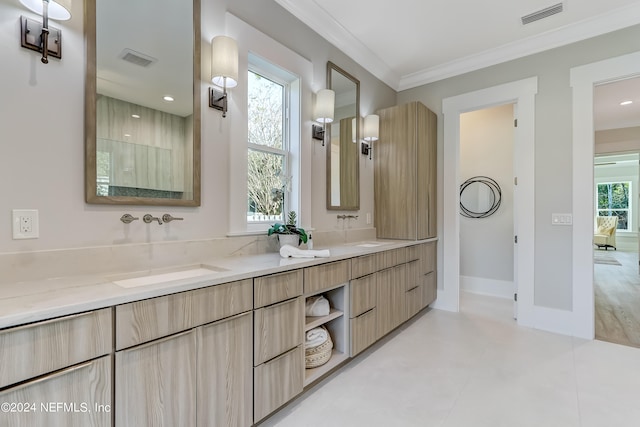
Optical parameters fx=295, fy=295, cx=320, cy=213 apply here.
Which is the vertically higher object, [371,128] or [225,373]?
[371,128]

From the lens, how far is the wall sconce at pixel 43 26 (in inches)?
49.2

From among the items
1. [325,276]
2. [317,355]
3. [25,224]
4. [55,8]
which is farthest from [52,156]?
[317,355]

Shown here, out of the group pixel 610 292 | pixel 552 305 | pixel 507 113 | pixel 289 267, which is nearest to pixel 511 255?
pixel 552 305

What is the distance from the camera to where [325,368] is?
2031 millimetres

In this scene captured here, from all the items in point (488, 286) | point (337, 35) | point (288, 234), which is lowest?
point (488, 286)

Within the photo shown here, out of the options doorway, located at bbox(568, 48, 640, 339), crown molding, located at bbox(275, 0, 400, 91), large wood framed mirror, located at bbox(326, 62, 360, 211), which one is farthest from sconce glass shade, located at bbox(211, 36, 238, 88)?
doorway, located at bbox(568, 48, 640, 339)

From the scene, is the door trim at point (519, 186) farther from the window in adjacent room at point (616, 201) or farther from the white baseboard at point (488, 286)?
the window in adjacent room at point (616, 201)

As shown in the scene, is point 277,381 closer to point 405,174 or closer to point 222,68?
point 222,68

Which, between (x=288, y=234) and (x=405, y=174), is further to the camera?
(x=405, y=174)

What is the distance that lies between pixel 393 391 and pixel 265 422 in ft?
2.78

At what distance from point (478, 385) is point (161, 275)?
7.03 feet

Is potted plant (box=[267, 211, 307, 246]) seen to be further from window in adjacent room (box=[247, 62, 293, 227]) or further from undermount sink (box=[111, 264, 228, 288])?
undermount sink (box=[111, 264, 228, 288])

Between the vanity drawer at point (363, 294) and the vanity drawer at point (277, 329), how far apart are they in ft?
1.86

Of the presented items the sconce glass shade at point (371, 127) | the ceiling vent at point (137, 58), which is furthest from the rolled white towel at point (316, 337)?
the sconce glass shade at point (371, 127)
